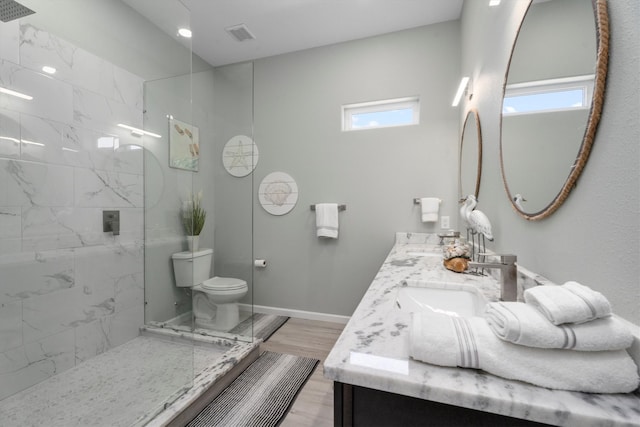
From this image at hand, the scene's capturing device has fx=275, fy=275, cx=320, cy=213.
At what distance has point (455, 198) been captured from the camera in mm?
2371

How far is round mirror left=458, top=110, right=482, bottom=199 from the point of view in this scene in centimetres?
160

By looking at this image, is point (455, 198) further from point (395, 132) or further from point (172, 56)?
point (172, 56)

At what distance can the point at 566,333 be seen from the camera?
451mm

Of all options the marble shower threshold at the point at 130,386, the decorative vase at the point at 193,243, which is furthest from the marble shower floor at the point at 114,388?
the decorative vase at the point at 193,243

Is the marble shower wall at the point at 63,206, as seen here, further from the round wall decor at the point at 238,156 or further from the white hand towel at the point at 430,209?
the white hand towel at the point at 430,209

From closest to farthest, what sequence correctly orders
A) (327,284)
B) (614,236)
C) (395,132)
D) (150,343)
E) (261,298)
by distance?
(614,236) < (150,343) < (395,132) < (327,284) < (261,298)

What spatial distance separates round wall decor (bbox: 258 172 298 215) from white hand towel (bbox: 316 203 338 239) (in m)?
0.35

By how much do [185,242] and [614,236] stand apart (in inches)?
97.4

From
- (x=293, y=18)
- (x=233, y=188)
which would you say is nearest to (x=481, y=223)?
(x=233, y=188)

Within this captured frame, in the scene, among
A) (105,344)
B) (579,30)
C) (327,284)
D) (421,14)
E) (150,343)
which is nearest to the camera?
(579,30)

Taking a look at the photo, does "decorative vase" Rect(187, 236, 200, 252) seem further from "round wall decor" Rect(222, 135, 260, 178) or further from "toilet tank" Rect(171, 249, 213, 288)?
"round wall decor" Rect(222, 135, 260, 178)

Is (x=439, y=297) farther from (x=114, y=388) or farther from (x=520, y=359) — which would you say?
(x=114, y=388)

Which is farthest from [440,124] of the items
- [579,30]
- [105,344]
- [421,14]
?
[105,344]

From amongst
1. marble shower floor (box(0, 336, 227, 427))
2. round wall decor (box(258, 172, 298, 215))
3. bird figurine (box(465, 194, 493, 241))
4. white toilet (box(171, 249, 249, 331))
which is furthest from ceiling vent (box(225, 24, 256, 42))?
marble shower floor (box(0, 336, 227, 427))
